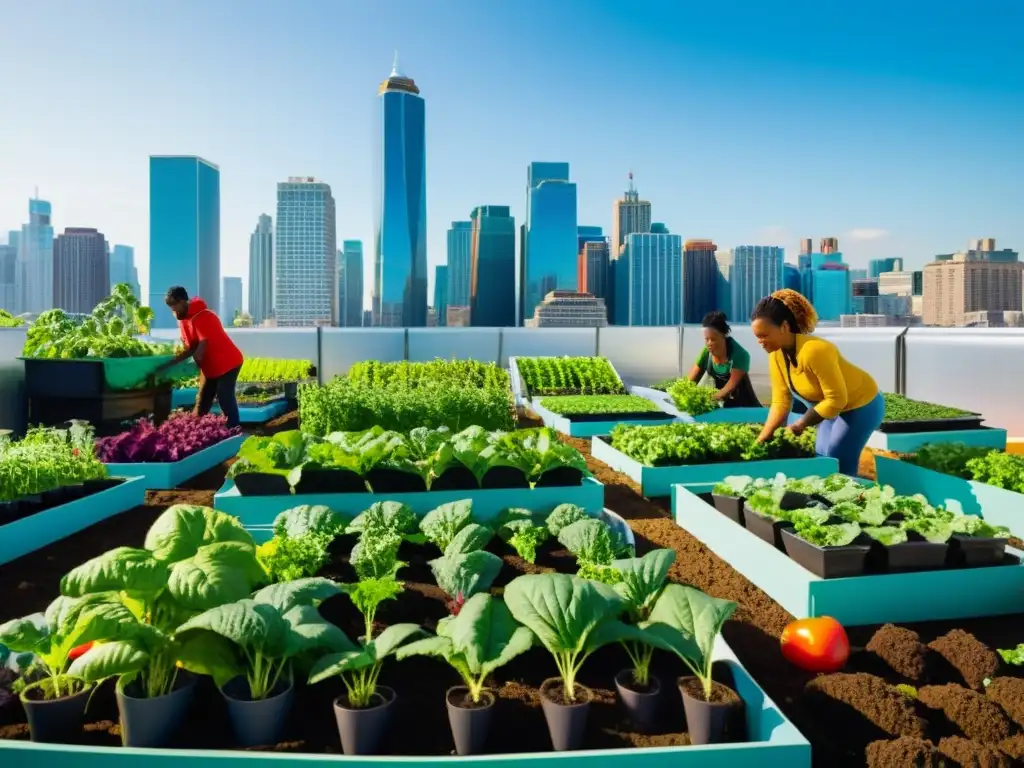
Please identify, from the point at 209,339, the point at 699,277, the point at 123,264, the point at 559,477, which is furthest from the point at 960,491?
the point at 123,264

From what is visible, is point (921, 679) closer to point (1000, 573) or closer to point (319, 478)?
point (1000, 573)

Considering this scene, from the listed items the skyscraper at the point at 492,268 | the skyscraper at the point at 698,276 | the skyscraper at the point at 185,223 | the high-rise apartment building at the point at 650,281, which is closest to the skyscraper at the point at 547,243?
the skyscraper at the point at 492,268

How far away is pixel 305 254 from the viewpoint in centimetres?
10588

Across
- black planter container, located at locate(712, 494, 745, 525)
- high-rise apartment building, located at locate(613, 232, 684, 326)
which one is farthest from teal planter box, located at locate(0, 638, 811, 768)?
high-rise apartment building, located at locate(613, 232, 684, 326)

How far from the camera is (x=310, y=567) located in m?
2.83

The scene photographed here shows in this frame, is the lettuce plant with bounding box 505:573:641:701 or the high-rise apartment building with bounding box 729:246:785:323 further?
the high-rise apartment building with bounding box 729:246:785:323

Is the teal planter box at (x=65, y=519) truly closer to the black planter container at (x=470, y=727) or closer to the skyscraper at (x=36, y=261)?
the black planter container at (x=470, y=727)

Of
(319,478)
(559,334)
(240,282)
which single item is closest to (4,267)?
(240,282)

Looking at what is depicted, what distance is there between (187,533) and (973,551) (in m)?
3.07

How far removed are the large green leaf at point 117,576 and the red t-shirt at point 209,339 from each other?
4.69m

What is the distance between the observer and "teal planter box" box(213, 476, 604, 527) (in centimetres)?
384

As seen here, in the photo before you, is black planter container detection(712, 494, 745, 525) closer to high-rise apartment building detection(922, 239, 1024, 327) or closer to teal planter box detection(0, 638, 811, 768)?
teal planter box detection(0, 638, 811, 768)

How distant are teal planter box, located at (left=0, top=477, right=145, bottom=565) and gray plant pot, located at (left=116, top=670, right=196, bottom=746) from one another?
2188 millimetres

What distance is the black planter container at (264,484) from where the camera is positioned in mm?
3896
